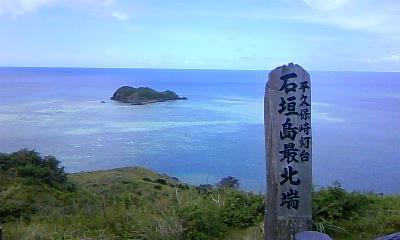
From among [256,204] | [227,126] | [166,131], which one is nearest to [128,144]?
[166,131]

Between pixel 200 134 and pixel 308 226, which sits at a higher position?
pixel 308 226

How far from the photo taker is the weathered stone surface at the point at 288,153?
4.44 metres

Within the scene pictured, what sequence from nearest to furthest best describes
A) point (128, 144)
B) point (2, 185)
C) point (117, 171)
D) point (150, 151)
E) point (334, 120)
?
point (2, 185)
point (117, 171)
point (150, 151)
point (128, 144)
point (334, 120)

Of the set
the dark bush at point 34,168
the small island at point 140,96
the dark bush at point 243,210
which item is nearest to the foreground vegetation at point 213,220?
the dark bush at point 243,210

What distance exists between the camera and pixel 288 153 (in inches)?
175

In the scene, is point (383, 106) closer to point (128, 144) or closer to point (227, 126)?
point (227, 126)

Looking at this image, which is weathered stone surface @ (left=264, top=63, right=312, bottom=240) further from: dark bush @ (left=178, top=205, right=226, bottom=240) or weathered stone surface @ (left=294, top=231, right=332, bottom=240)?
weathered stone surface @ (left=294, top=231, right=332, bottom=240)

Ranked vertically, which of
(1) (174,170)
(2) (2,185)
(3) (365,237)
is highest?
(3) (365,237)

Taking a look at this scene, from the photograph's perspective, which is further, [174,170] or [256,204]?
[174,170]

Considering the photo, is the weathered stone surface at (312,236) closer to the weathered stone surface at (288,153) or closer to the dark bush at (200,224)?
the weathered stone surface at (288,153)

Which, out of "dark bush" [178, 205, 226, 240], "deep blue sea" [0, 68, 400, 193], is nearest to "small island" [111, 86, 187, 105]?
"deep blue sea" [0, 68, 400, 193]

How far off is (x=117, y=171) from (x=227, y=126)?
34.0 metres

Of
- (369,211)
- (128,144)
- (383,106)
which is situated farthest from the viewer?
(383,106)

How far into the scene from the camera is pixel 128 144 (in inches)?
2023
